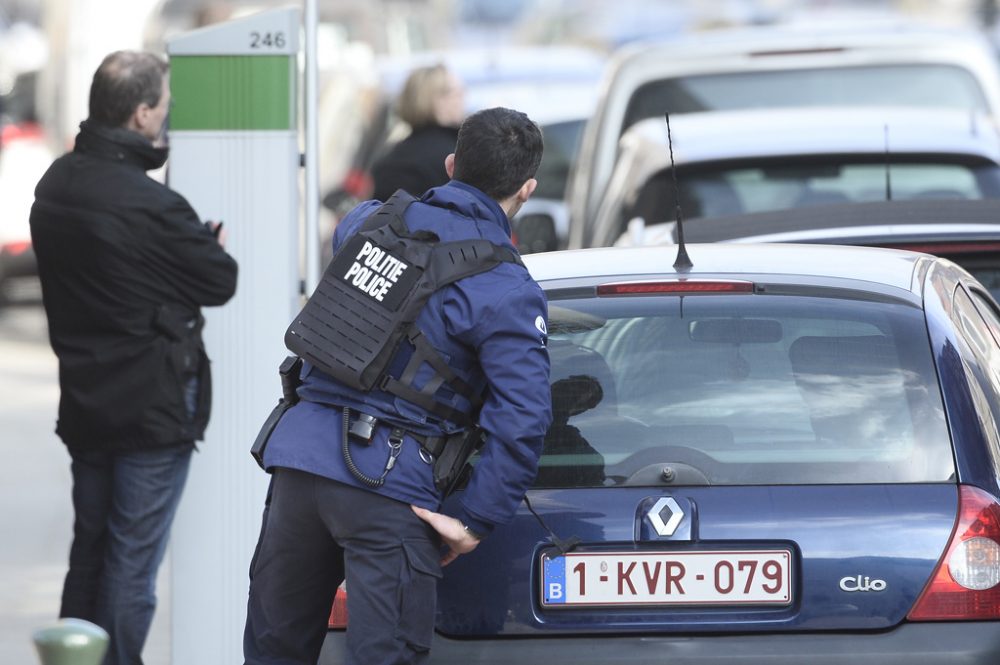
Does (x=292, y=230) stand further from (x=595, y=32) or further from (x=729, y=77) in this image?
(x=595, y=32)

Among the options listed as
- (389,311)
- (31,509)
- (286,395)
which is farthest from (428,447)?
(31,509)

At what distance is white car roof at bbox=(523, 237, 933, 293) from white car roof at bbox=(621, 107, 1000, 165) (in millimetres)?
2400

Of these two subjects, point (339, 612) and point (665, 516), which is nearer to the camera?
point (665, 516)

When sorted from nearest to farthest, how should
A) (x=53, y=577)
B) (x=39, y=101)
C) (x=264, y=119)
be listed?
(x=264, y=119)
(x=53, y=577)
(x=39, y=101)

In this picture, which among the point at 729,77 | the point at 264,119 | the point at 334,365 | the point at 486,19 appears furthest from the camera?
the point at 486,19

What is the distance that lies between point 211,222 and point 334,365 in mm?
2045

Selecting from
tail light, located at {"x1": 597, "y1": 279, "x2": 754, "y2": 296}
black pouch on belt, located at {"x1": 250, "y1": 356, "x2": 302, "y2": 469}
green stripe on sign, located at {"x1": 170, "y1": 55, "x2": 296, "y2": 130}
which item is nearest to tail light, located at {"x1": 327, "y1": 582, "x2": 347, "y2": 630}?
black pouch on belt, located at {"x1": 250, "y1": 356, "x2": 302, "y2": 469}

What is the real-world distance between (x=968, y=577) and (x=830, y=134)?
376cm

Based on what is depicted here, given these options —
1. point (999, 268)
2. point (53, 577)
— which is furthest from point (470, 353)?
point (53, 577)

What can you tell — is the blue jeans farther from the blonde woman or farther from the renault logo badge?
the blonde woman

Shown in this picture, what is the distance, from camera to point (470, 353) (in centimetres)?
412

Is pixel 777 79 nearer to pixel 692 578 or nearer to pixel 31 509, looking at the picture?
pixel 31 509

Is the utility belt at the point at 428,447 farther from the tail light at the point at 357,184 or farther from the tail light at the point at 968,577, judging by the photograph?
the tail light at the point at 357,184

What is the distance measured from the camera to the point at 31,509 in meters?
9.41
